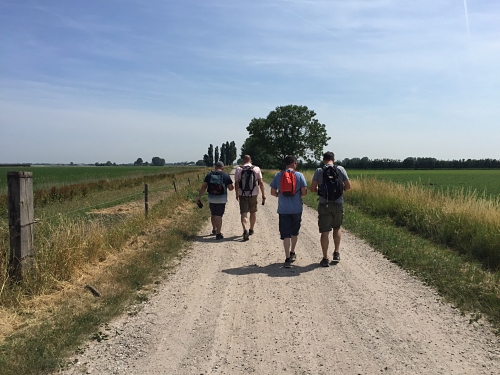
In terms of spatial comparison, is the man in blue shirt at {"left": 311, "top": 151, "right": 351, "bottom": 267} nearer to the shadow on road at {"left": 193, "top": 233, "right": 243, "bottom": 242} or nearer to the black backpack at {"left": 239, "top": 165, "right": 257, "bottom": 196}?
the black backpack at {"left": 239, "top": 165, "right": 257, "bottom": 196}

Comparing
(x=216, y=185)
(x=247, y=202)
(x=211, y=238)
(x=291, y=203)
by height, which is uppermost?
(x=216, y=185)

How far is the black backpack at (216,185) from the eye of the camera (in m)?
9.39

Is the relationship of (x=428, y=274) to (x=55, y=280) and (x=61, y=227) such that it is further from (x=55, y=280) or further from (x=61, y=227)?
(x=61, y=227)

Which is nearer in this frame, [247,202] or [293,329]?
[293,329]

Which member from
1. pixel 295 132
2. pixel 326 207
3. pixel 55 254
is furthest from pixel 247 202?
pixel 295 132

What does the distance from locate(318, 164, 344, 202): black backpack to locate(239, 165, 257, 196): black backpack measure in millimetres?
2746

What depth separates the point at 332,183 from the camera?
6.78 m

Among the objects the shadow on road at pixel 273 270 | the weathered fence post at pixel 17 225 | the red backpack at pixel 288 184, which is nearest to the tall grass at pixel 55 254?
the weathered fence post at pixel 17 225

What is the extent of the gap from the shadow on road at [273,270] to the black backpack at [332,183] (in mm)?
1263

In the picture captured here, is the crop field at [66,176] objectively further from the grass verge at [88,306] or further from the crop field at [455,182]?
the crop field at [455,182]

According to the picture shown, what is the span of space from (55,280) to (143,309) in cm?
151

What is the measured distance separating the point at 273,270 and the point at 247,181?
3171mm

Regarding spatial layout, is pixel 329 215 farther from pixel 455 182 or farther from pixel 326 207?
pixel 455 182

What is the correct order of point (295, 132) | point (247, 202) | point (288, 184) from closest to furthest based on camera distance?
point (288, 184) < point (247, 202) < point (295, 132)
